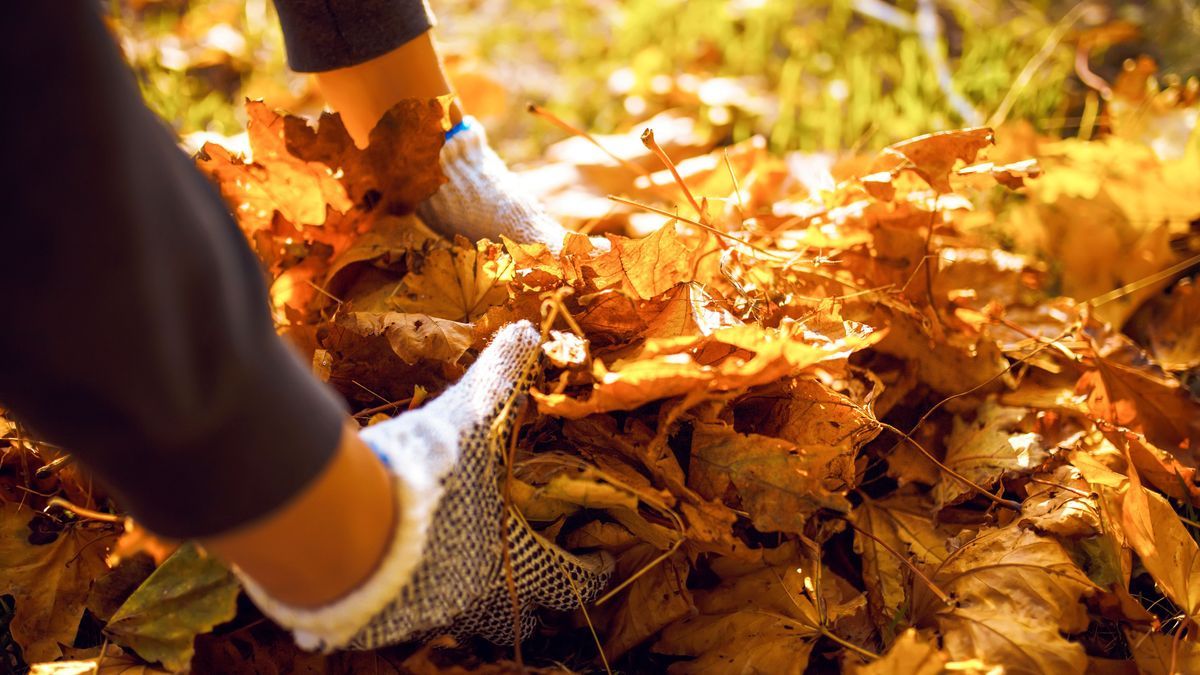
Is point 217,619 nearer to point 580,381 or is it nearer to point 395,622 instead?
point 395,622

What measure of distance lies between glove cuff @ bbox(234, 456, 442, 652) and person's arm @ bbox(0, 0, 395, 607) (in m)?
0.06

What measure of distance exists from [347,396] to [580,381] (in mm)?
276

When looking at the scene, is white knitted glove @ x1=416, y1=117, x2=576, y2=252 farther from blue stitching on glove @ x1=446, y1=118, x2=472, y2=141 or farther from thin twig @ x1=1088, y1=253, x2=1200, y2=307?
thin twig @ x1=1088, y1=253, x2=1200, y2=307

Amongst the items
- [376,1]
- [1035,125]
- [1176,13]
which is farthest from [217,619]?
[1176,13]

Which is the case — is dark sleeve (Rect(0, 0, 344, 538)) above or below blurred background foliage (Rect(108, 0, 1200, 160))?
above

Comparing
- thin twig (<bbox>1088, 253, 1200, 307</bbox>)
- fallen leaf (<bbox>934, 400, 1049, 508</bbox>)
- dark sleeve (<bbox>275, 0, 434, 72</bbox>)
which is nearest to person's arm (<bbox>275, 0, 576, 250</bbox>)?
dark sleeve (<bbox>275, 0, 434, 72</bbox>)

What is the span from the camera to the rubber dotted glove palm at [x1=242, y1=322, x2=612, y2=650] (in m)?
0.57

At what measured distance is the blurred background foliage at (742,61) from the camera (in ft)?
5.40

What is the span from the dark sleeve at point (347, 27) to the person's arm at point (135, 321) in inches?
20.0

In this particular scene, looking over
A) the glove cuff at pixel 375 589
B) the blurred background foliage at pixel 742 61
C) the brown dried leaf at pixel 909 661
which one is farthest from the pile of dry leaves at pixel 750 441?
the blurred background foliage at pixel 742 61

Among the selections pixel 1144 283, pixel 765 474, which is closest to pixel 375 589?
pixel 765 474

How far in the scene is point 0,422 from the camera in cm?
84

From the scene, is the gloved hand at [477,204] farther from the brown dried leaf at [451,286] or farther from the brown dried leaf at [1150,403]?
the brown dried leaf at [1150,403]

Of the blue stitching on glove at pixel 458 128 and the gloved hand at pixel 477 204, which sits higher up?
the blue stitching on glove at pixel 458 128
